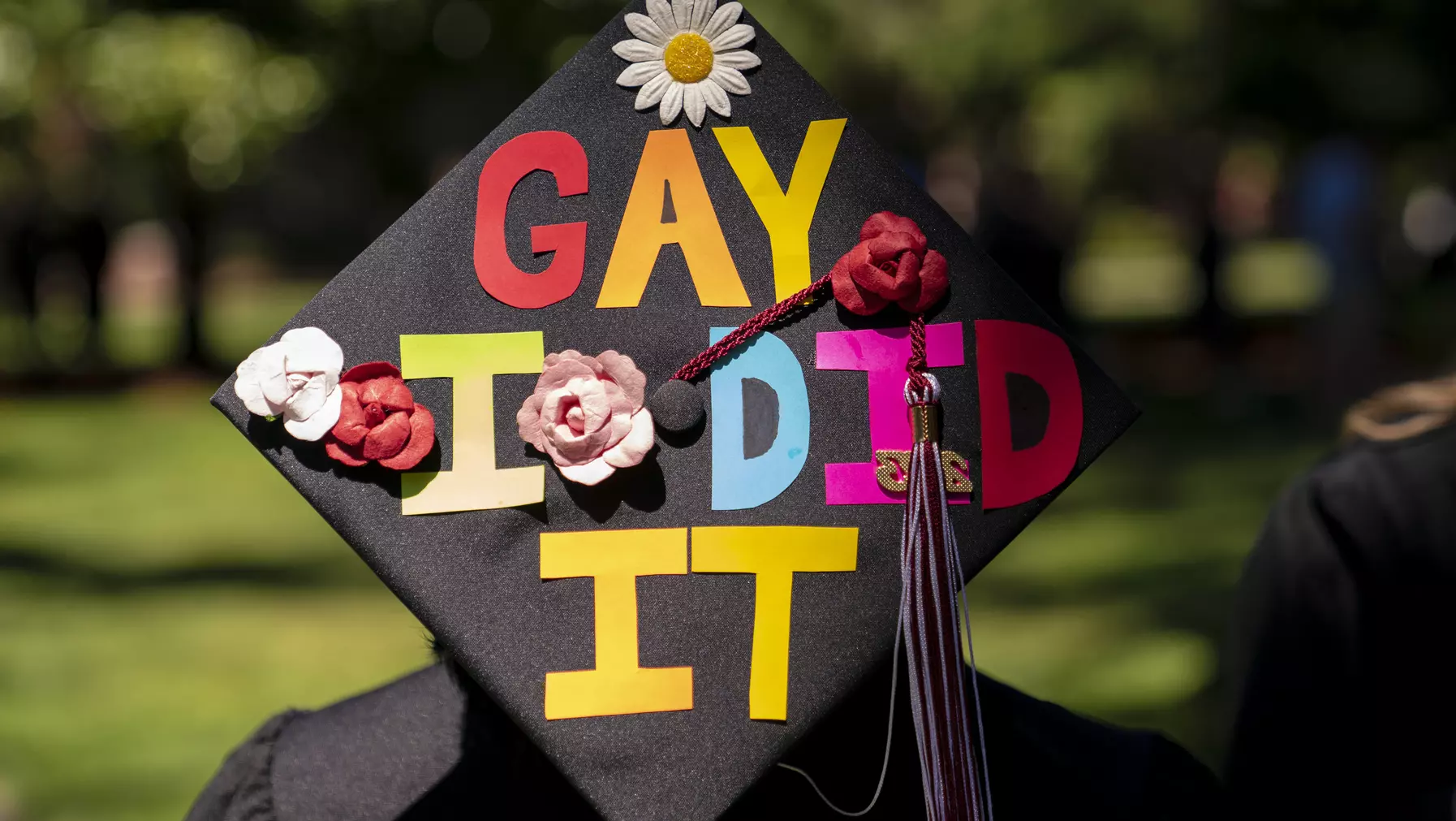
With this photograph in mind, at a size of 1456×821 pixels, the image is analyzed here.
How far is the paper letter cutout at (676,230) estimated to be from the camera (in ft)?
4.18

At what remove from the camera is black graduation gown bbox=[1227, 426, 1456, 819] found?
74.1 inches

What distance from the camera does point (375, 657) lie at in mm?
5324

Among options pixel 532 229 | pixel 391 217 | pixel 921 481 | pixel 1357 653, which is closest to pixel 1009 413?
A: pixel 921 481

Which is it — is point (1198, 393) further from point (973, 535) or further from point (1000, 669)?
point (973, 535)

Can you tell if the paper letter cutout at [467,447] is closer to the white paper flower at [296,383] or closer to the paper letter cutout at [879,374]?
the white paper flower at [296,383]

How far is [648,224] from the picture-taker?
1287 mm

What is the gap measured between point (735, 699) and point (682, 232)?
46 centimetres

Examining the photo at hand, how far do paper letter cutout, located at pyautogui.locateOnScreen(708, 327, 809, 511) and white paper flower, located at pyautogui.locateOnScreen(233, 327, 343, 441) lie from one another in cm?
36

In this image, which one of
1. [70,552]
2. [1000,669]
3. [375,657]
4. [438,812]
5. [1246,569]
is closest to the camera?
[438,812]

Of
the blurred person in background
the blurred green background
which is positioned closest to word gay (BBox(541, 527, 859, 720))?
the blurred person in background

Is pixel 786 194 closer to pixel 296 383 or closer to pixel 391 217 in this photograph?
pixel 296 383

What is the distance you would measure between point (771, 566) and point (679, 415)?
0.56 feet

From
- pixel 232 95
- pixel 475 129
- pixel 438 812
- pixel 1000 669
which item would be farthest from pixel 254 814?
pixel 475 129

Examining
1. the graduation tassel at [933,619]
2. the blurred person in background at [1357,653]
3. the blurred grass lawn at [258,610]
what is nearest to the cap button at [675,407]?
the graduation tassel at [933,619]
